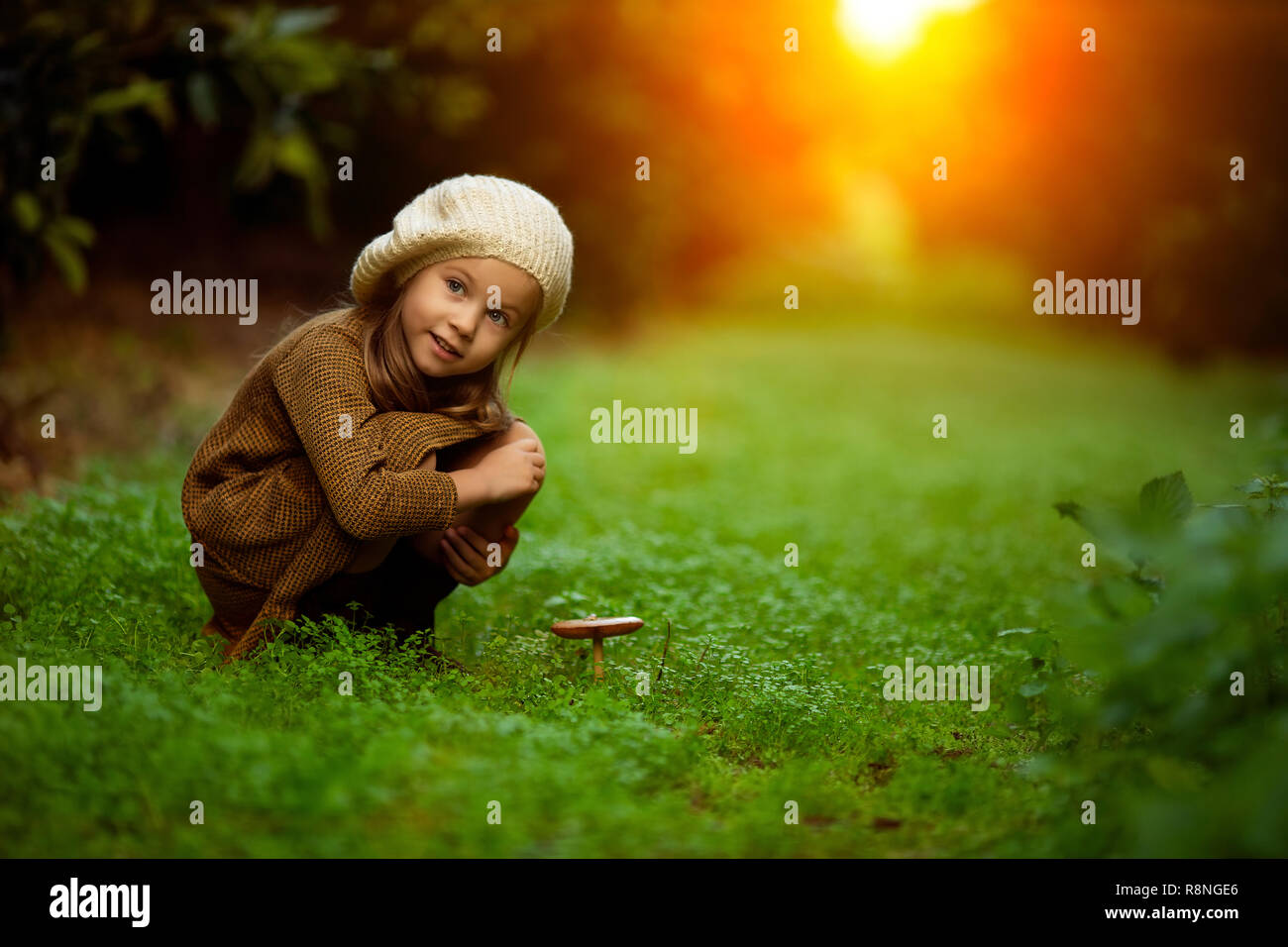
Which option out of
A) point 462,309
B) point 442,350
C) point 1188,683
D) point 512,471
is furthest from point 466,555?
point 1188,683

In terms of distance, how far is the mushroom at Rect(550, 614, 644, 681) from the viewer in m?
3.76

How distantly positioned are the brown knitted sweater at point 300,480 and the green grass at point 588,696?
0.23m

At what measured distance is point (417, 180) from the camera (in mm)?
15344

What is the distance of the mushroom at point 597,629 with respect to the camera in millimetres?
3758

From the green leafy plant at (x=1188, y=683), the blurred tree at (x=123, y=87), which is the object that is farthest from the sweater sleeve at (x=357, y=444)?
the blurred tree at (x=123, y=87)

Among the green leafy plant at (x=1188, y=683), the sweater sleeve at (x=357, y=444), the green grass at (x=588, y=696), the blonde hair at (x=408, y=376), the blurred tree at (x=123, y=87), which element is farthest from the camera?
the blurred tree at (x=123, y=87)

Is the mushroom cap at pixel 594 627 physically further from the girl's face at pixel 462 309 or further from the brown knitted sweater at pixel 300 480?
the girl's face at pixel 462 309

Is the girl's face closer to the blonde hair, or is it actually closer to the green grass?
the blonde hair

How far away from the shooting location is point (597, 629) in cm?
378

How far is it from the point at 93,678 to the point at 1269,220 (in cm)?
1628

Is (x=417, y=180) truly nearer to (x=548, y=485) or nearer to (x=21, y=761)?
(x=548, y=485)

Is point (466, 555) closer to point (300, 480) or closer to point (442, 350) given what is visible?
point (300, 480)

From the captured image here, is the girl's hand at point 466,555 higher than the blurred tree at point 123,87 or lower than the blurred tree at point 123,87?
lower
